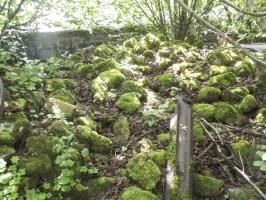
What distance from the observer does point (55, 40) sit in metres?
6.83

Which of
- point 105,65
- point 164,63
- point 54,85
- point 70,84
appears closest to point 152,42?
point 164,63

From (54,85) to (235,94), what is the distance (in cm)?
257

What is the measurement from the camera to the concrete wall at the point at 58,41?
21.1ft

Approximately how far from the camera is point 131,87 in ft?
17.0

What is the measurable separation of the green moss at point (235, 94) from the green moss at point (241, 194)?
1.76m

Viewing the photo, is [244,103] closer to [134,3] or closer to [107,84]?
[107,84]

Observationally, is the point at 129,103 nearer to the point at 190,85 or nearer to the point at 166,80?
the point at 166,80

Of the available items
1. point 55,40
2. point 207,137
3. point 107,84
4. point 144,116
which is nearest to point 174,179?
point 207,137

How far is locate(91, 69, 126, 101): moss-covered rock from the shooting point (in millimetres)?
4952

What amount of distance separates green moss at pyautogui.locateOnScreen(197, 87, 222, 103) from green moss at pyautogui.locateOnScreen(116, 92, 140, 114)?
925 millimetres

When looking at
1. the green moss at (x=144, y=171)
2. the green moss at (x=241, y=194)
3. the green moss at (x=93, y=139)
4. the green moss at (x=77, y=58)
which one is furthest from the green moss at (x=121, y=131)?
the green moss at (x=77, y=58)

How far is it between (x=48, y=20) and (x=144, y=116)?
3.24 metres

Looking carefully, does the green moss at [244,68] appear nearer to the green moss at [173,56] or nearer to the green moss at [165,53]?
the green moss at [173,56]

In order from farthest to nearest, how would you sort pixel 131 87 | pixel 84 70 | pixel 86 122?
pixel 84 70, pixel 131 87, pixel 86 122
